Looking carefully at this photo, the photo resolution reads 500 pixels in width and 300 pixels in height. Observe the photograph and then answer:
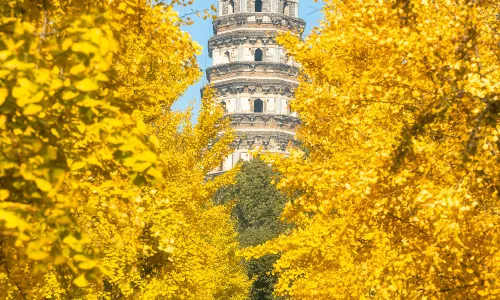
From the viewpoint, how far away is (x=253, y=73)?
8262cm

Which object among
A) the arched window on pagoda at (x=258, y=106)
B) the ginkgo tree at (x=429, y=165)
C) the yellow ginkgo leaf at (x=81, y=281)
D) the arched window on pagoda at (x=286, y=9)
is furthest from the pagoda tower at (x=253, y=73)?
the yellow ginkgo leaf at (x=81, y=281)

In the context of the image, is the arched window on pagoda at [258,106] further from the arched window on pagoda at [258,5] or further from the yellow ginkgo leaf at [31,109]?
the yellow ginkgo leaf at [31,109]

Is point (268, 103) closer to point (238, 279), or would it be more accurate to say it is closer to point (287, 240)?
point (238, 279)

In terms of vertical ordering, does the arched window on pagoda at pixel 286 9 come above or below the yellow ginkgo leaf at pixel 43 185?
above

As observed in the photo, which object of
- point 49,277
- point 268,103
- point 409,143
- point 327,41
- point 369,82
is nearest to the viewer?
point 409,143

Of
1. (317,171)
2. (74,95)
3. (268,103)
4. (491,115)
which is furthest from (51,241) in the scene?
(268,103)

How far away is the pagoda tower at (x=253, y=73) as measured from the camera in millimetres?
80625

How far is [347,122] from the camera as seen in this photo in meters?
9.52

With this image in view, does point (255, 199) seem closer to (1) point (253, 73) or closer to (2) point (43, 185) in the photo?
(1) point (253, 73)

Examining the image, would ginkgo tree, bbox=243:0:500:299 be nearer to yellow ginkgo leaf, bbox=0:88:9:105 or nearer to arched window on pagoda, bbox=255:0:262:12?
yellow ginkgo leaf, bbox=0:88:9:105

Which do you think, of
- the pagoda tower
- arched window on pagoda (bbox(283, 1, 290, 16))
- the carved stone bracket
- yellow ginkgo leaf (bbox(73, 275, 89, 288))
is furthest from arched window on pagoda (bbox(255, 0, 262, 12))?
yellow ginkgo leaf (bbox(73, 275, 89, 288))

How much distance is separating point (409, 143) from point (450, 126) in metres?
2.62

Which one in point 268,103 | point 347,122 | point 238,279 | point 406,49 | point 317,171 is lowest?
point 238,279

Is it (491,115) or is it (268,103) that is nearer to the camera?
(491,115)
